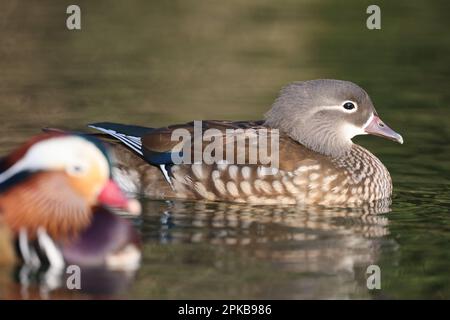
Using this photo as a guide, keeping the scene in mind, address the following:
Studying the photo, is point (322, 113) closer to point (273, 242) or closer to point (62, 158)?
point (273, 242)

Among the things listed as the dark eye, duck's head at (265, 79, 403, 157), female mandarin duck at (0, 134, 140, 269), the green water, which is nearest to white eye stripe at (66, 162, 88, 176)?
female mandarin duck at (0, 134, 140, 269)

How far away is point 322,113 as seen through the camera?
9.97 meters

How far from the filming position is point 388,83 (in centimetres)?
1382

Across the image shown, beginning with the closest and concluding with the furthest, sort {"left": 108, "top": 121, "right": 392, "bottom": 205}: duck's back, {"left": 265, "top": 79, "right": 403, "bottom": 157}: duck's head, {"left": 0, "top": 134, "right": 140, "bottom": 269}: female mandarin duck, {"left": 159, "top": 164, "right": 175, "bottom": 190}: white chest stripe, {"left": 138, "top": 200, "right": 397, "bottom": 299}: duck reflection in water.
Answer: {"left": 0, "top": 134, "right": 140, "bottom": 269}: female mandarin duck < {"left": 138, "top": 200, "right": 397, "bottom": 299}: duck reflection in water < {"left": 108, "top": 121, "right": 392, "bottom": 205}: duck's back < {"left": 159, "top": 164, "right": 175, "bottom": 190}: white chest stripe < {"left": 265, "top": 79, "right": 403, "bottom": 157}: duck's head

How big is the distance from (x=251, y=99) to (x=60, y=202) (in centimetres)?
597

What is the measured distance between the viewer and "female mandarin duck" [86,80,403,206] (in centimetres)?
950

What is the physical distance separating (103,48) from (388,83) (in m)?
3.94

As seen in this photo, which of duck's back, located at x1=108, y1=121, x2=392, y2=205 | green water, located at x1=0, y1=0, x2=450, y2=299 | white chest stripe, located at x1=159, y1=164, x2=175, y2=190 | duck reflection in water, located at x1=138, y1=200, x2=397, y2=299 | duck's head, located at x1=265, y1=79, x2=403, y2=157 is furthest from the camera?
duck's head, located at x1=265, y1=79, x2=403, y2=157

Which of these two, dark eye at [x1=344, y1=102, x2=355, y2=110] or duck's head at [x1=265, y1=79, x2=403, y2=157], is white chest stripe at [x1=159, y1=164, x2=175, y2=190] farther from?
dark eye at [x1=344, y1=102, x2=355, y2=110]

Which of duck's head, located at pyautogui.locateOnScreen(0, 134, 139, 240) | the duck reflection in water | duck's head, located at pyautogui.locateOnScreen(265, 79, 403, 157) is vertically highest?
duck's head, located at pyautogui.locateOnScreen(265, 79, 403, 157)

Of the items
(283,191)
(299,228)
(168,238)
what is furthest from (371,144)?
(168,238)

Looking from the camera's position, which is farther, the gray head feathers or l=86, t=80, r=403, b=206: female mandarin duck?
the gray head feathers

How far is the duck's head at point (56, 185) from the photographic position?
23.3 ft

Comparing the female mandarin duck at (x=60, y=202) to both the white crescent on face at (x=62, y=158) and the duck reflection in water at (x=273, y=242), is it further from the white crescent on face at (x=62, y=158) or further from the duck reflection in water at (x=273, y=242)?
the duck reflection in water at (x=273, y=242)
